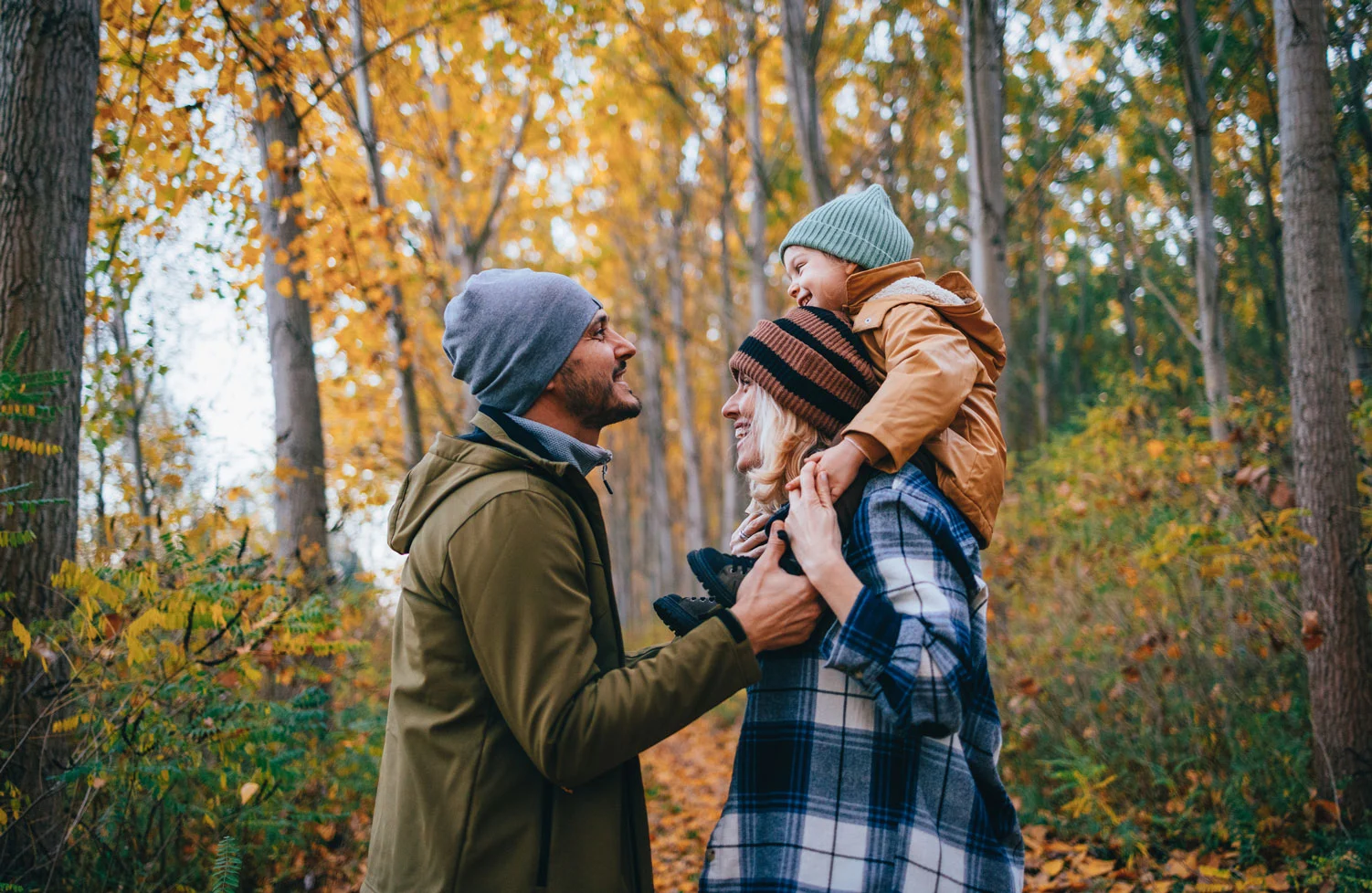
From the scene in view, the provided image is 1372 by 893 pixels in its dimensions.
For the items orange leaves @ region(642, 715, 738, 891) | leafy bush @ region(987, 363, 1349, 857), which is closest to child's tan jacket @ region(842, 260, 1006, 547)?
leafy bush @ region(987, 363, 1349, 857)

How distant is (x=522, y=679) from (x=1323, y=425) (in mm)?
4113

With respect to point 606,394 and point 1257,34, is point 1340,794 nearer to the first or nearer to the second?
point 606,394

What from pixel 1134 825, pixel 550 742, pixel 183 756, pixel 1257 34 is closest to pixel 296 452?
pixel 183 756

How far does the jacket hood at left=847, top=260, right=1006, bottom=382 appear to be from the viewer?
2082 millimetres

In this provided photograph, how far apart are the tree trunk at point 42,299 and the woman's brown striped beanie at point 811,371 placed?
2.68m

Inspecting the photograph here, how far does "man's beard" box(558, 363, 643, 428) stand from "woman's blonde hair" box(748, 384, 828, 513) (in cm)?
29

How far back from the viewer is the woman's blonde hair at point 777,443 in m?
2.05

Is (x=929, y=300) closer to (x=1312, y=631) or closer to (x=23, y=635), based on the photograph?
(x=23, y=635)

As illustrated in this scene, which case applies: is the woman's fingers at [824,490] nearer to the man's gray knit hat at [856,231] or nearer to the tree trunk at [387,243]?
the man's gray knit hat at [856,231]

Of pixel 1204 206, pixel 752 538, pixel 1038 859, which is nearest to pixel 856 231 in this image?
pixel 752 538

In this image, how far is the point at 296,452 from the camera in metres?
6.17

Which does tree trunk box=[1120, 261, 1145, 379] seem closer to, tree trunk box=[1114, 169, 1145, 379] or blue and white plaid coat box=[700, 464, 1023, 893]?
tree trunk box=[1114, 169, 1145, 379]

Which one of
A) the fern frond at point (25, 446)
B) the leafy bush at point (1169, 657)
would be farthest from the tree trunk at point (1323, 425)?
the fern frond at point (25, 446)

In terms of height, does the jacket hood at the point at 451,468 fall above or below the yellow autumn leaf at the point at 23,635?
above
